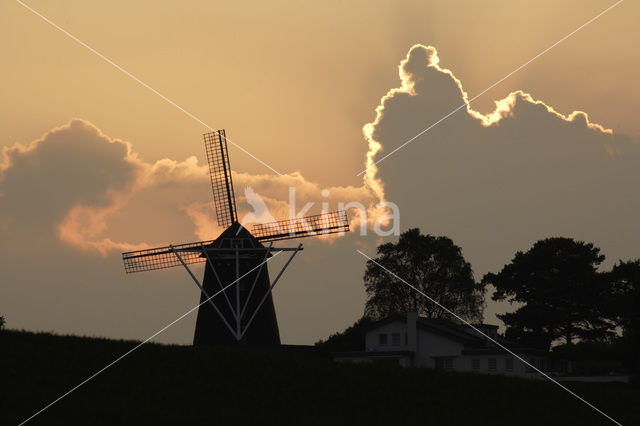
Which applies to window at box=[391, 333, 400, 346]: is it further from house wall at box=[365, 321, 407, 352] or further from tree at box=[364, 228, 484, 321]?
tree at box=[364, 228, 484, 321]

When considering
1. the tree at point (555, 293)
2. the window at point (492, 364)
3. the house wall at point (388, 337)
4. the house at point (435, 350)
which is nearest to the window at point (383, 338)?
the house at point (435, 350)

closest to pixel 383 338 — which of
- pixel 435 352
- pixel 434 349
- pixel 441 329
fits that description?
pixel 434 349

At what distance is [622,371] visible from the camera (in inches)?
3725

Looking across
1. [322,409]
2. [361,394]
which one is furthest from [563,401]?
[322,409]

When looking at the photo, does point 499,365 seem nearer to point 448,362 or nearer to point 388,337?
point 448,362

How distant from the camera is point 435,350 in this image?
3602 inches

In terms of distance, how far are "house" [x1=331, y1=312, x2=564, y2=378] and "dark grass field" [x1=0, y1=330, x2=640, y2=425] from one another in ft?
91.8

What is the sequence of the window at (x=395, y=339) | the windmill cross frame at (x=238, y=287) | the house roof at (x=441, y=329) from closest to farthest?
the windmill cross frame at (x=238, y=287), the house roof at (x=441, y=329), the window at (x=395, y=339)

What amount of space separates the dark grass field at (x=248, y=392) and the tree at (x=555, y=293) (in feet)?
154

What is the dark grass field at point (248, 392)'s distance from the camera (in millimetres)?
40219

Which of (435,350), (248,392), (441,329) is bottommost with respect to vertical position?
(248,392)

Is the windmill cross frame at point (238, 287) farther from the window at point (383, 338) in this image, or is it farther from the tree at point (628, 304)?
the tree at point (628, 304)

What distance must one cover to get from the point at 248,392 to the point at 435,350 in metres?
47.1

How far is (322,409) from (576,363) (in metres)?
60.0
